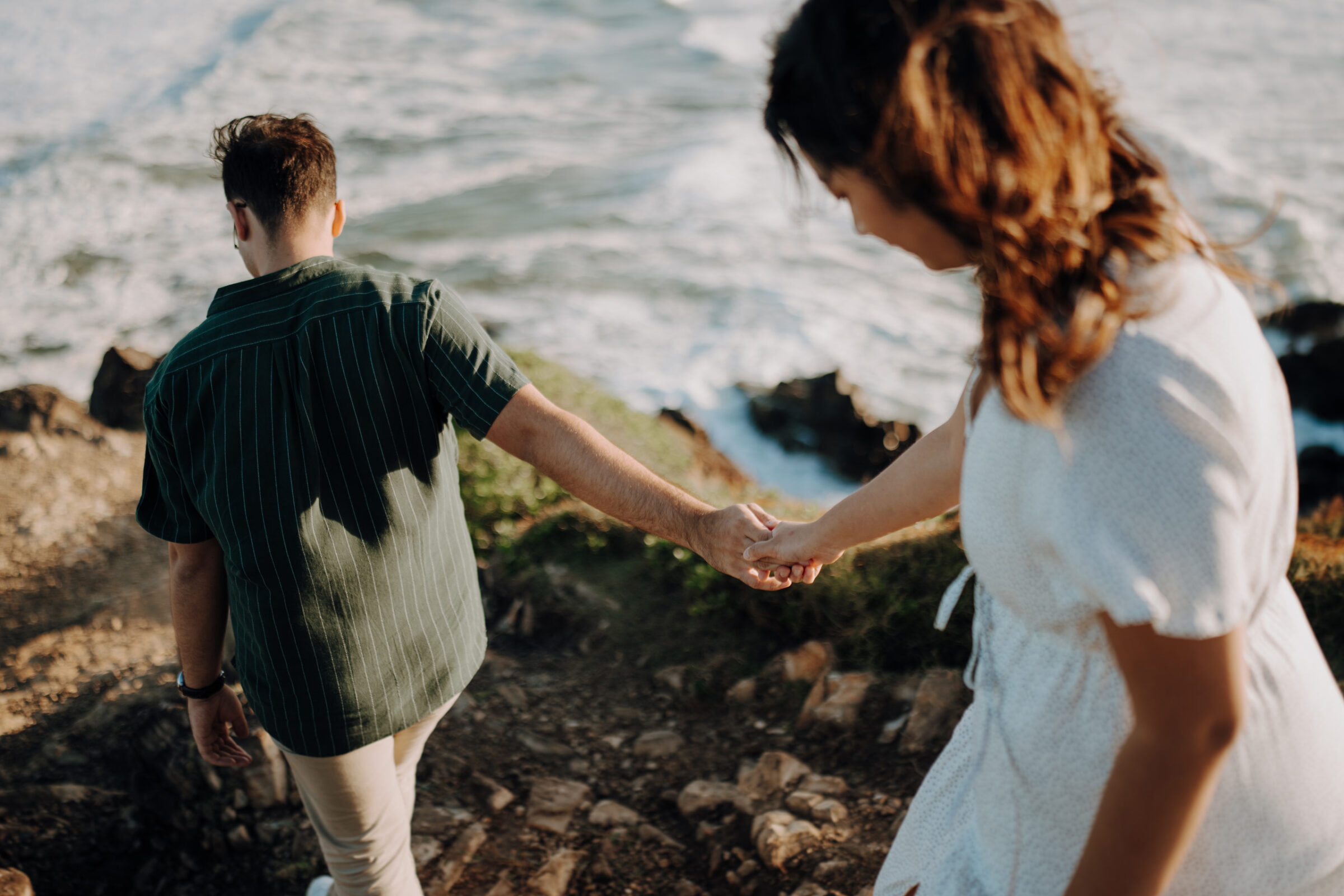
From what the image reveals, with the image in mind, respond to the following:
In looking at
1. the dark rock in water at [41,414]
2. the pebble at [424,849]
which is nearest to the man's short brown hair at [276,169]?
the pebble at [424,849]

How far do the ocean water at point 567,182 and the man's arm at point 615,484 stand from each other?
12.5ft

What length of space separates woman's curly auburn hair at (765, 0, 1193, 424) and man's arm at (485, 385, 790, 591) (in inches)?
44.6

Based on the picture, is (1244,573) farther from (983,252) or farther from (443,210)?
(443,210)

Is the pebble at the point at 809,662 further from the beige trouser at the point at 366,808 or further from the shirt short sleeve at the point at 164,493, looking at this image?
the shirt short sleeve at the point at 164,493

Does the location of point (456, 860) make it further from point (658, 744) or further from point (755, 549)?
point (755, 549)

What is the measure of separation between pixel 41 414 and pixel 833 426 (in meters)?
6.14

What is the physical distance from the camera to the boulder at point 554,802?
3352mm

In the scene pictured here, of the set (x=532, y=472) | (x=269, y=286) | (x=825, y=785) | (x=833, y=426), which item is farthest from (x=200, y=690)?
(x=833, y=426)

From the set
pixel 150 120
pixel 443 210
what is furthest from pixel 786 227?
pixel 150 120

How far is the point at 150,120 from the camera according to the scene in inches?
724

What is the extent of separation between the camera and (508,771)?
3625mm

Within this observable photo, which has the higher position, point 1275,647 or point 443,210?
point 1275,647

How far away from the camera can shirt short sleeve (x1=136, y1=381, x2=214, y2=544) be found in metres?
2.07

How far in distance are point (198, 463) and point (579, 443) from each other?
830 mm
